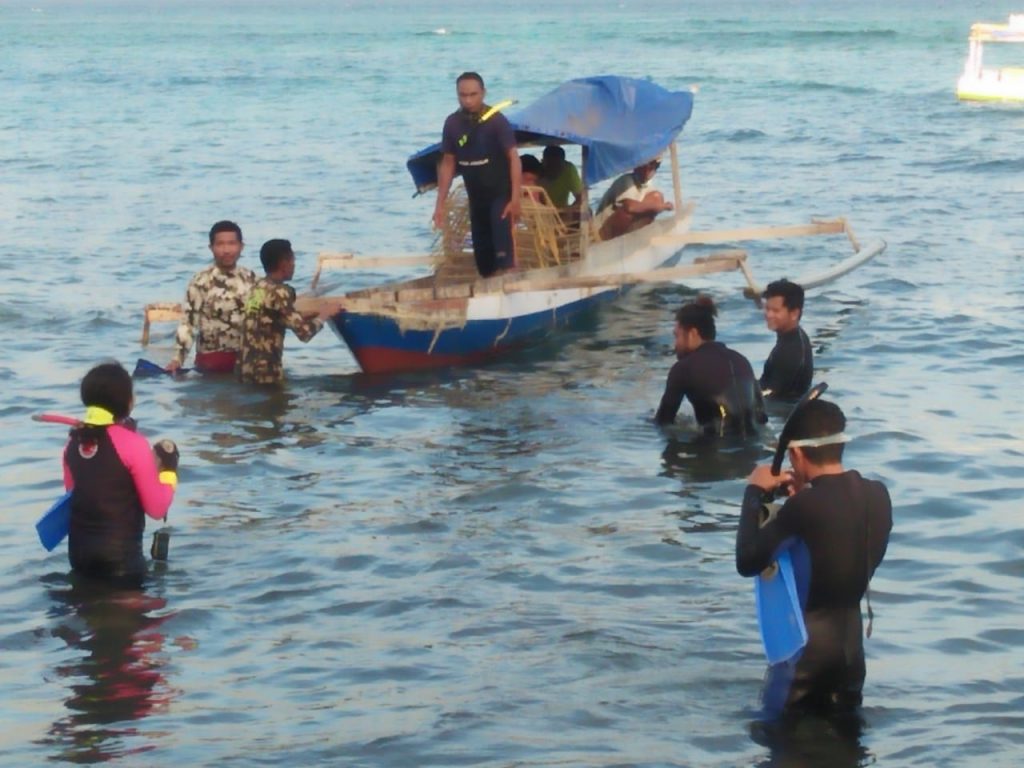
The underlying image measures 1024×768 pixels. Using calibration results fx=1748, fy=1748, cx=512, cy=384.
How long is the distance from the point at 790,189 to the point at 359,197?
6635 millimetres

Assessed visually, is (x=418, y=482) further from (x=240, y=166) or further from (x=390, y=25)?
(x=390, y=25)

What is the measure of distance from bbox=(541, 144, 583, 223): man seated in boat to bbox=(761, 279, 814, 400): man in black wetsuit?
4164 mm

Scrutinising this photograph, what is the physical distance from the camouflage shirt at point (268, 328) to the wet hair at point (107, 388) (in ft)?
15.6

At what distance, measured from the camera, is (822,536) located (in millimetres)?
6523

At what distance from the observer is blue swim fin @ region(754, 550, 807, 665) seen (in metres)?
6.50

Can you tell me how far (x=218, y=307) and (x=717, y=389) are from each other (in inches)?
161

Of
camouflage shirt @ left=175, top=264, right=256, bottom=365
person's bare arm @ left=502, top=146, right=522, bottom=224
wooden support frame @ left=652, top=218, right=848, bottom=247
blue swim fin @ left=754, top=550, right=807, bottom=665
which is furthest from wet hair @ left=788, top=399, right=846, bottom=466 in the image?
wooden support frame @ left=652, top=218, right=848, bottom=247

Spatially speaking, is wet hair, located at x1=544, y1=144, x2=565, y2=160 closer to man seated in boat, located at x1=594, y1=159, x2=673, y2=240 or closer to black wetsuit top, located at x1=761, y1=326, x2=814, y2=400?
man seated in boat, located at x1=594, y1=159, x2=673, y2=240

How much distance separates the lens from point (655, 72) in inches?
2349

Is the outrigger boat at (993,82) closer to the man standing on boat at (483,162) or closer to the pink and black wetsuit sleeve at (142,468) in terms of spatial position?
the man standing on boat at (483,162)

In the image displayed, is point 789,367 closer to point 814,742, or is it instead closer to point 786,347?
point 786,347

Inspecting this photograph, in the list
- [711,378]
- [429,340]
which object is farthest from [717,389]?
[429,340]

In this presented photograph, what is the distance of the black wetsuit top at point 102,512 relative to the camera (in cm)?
814

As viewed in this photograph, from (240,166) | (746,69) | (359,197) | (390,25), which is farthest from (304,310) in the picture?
(390,25)
